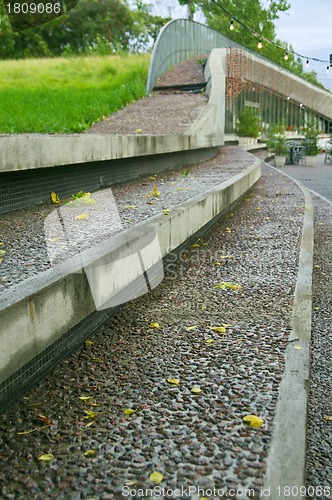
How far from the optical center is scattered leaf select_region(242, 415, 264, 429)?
2.16m

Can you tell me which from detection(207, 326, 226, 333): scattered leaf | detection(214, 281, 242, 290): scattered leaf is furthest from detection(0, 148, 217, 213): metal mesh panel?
detection(207, 326, 226, 333): scattered leaf

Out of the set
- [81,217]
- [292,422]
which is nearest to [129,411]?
[292,422]

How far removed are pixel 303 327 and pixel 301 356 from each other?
0.47 meters

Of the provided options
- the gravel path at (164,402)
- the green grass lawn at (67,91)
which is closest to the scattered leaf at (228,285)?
the gravel path at (164,402)

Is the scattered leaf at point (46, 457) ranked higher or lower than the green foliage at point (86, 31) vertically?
lower

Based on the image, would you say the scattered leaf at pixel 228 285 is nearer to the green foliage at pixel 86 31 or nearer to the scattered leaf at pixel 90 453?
the scattered leaf at pixel 90 453

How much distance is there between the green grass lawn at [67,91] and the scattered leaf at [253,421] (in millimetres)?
6235

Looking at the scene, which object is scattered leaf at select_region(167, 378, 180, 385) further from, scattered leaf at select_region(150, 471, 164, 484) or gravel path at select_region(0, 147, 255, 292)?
gravel path at select_region(0, 147, 255, 292)

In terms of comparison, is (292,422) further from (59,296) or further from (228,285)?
(228,285)

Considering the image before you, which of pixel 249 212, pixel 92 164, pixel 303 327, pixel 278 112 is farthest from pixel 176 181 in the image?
pixel 278 112

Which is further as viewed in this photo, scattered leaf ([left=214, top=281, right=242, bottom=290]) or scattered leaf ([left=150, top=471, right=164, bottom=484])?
scattered leaf ([left=214, top=281, right=242, bottom=290])

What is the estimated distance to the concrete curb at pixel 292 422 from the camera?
177cm

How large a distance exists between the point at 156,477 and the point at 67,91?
1457 cm

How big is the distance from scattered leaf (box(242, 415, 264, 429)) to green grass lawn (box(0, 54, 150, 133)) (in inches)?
245
